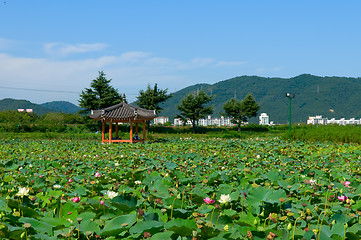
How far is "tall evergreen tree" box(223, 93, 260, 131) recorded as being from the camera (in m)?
46.7

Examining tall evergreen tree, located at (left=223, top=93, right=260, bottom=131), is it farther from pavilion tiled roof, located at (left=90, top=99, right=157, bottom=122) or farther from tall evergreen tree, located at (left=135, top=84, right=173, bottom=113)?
pavilion tiled roof, located at (left=90, top=99, right=157, bottom=122)

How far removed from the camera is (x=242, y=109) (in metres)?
47.7

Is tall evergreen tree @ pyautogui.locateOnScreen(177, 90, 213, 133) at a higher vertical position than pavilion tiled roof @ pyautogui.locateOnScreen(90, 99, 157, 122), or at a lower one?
higher

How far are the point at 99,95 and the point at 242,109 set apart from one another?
73.8 ft

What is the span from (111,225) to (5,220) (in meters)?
0.68

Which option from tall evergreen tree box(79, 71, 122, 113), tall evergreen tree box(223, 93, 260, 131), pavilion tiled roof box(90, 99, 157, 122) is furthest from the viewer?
tall evergreen tree box(223, 93, 260, 131)

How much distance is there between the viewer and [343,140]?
16.9m

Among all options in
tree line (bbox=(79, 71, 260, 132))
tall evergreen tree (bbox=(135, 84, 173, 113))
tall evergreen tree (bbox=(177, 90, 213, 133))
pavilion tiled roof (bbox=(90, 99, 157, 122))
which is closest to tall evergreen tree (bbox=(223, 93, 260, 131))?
tree line (bbox=(79, 71, 260, 132))

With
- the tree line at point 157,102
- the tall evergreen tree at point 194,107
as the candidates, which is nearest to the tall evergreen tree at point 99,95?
the tree line at point 157,102

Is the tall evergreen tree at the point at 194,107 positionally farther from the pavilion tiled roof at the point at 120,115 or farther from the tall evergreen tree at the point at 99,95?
the pavilion tiled roof at the point at 120,115

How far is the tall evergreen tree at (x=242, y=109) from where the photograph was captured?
46719 mm

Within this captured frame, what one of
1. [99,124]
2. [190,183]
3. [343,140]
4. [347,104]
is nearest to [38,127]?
[99,124]

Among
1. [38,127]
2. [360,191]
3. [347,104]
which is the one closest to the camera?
[360,191]

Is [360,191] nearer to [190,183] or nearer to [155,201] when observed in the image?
[190,183]
